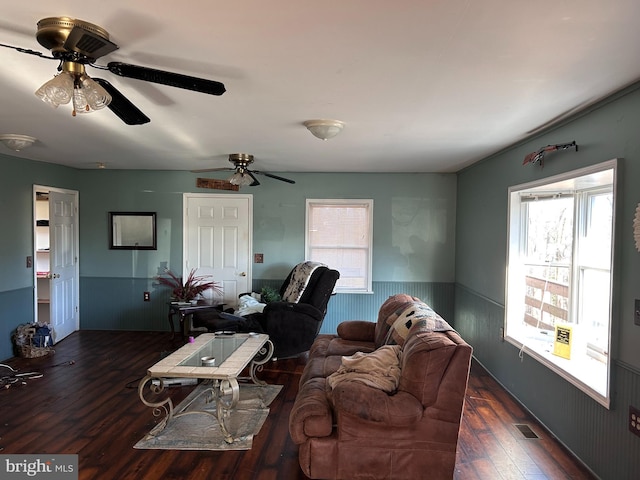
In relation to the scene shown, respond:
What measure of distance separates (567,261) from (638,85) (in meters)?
1.57

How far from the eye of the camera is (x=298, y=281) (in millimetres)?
4941

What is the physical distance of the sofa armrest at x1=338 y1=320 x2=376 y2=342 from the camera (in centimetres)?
393

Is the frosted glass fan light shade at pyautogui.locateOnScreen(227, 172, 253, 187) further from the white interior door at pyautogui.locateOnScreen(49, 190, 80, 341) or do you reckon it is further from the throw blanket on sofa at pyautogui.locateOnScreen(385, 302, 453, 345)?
the white interior door at pyautogui.locateOnScreen(49, 190, 80, 341)

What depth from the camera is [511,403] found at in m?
3.50

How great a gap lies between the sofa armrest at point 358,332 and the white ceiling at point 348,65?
180 centimetres

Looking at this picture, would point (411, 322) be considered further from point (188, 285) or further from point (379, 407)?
point (188, 285)

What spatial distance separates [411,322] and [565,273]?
148cm

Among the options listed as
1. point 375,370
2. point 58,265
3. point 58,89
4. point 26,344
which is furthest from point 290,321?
point 58,265

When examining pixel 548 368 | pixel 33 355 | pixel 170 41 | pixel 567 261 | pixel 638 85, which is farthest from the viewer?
pixel 33 355

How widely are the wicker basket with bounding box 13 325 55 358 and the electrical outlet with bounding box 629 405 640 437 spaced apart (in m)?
5.47

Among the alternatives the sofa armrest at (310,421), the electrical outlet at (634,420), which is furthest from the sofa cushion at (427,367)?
the electrical outlet at (634,420)

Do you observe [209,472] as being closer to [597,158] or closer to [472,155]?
[597,158]

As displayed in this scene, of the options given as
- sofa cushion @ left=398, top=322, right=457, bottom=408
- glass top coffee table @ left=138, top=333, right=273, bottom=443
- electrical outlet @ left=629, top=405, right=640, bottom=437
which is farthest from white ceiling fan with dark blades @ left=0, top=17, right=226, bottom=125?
electrical outlet @ left=629, top=405, right=640, bottom=437

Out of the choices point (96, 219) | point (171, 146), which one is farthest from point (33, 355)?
point (171, 146)
